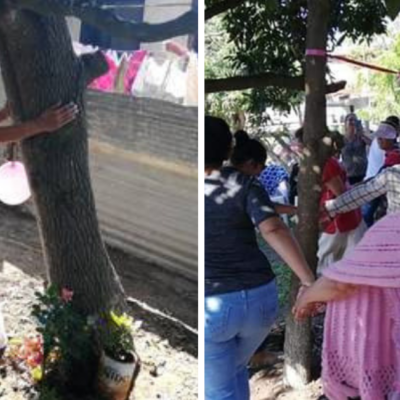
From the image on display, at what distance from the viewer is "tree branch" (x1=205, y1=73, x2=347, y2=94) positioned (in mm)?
3615

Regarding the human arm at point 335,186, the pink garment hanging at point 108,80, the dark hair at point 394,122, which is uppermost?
the pink garment hanging at point 108,80

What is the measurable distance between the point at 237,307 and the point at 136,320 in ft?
1.14

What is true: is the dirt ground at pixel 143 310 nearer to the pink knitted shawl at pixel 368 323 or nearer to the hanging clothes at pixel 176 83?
the pink knitted shawl at pixel 368 323

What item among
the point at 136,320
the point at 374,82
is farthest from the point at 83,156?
the point at 374,82

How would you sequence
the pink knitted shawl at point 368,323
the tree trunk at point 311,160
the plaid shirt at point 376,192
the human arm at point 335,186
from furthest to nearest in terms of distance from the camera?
the human arm at point 335,186 → the tree trunk at point 311,160 → the plaid shirt at point 376,192 → the pink knitted shawl at point 368,323

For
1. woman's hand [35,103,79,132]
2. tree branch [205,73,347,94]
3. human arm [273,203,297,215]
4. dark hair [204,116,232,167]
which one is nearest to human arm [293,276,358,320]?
dark hair [204,116,232,167]

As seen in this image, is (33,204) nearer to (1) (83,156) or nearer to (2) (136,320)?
(1) (83,156)

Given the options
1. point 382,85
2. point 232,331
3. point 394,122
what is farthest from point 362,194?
point 382,85

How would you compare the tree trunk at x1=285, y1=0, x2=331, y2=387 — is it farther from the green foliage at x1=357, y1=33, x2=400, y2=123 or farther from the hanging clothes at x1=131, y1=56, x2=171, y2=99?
the green foliage at x1=357, y1=33, x2=400, y2=123

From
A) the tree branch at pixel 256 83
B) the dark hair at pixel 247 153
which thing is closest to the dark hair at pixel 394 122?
the tree branch at pixel 256 83

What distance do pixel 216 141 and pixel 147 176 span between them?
0.90 feet

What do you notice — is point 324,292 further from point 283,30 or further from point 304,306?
point 283,30

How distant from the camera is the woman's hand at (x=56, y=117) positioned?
244cm

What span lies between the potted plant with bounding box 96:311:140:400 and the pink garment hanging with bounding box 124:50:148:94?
77 cm
